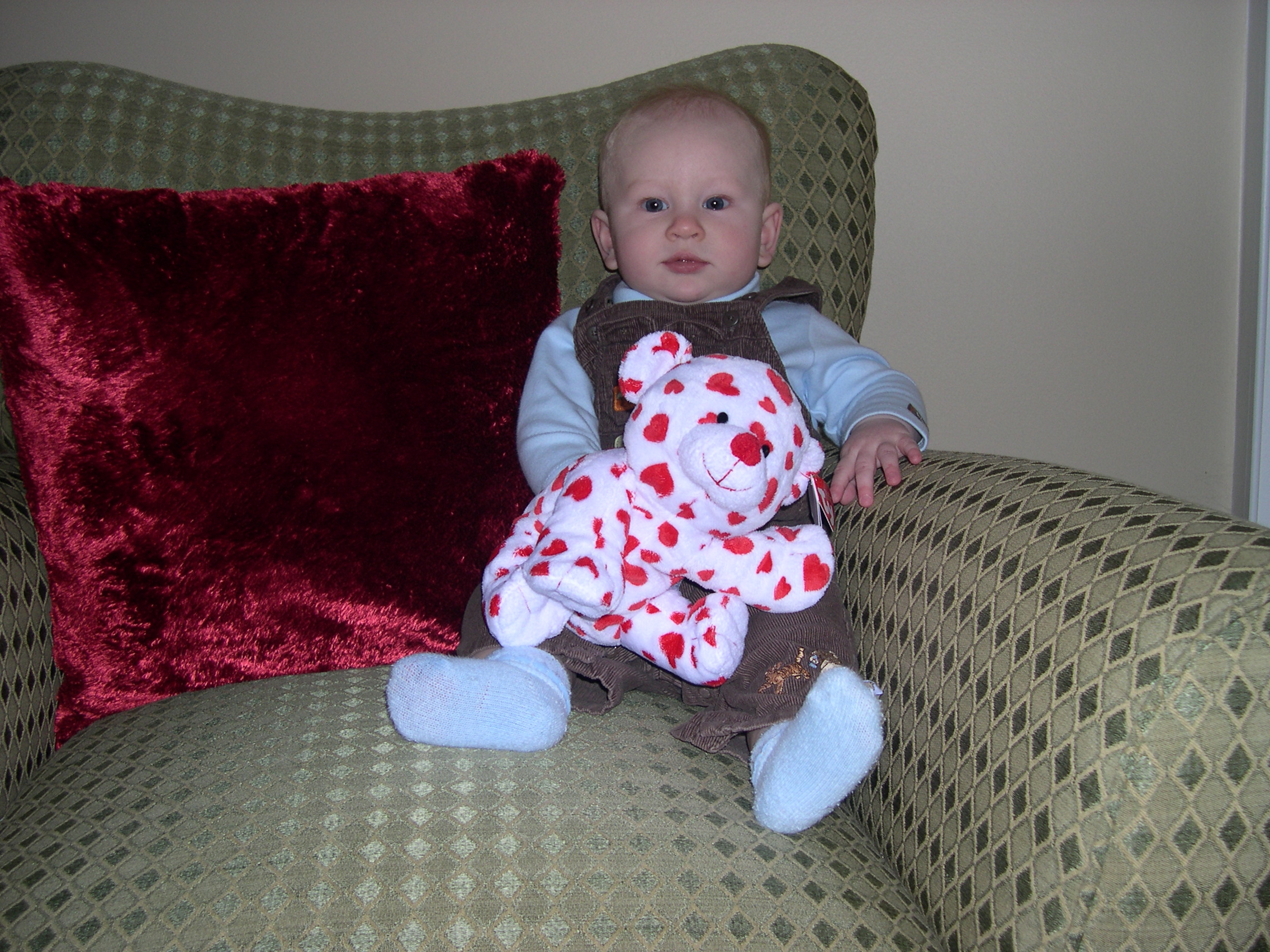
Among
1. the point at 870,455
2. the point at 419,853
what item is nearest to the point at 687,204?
the point at 870,455

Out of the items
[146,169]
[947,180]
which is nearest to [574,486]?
[146,169]

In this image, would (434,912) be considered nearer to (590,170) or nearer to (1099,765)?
(1099,765)

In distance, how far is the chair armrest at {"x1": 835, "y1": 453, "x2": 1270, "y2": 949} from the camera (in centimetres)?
54

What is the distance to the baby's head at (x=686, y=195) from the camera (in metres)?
1.02

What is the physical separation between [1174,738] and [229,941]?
632 mm

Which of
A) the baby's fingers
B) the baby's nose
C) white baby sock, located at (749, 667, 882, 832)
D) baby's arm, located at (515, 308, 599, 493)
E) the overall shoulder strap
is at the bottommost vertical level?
white baby sock, located at (749, 667, 882, 832)

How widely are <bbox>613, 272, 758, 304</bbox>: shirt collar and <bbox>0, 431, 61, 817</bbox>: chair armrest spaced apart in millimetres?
682

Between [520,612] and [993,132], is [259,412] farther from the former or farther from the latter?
[993,132]

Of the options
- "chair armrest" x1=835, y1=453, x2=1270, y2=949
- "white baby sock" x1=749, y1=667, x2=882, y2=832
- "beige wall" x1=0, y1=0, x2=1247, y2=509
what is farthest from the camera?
"beige wall" x1=0, y1=0, x2=1247, y2=509

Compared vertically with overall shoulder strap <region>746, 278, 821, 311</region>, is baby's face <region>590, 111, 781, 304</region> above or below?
above

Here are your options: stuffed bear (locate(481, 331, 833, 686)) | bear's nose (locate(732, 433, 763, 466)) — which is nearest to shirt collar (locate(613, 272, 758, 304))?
stuffed bear (locate(481, 331, 833, 686))

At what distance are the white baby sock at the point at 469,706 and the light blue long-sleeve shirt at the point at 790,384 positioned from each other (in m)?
0.22

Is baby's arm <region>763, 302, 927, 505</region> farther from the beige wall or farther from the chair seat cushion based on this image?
the beige wall

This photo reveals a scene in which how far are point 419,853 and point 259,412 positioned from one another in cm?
46
